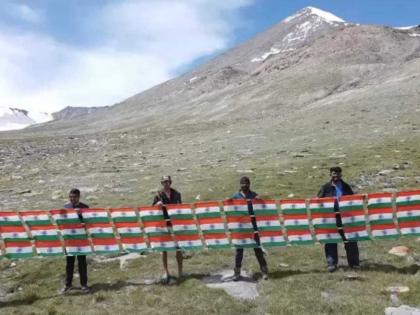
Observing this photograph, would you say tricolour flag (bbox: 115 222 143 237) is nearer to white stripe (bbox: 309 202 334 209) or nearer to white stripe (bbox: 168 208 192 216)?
white stripe (bbox: 168 208 192 216)

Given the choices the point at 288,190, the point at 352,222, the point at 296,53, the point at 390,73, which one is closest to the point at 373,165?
the point at 288,190

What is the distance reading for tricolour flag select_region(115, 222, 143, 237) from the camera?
15.6m

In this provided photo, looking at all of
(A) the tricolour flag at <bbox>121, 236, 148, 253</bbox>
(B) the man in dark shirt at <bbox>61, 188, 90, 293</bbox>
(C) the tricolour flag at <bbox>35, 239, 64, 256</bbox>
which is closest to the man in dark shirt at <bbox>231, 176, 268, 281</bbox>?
(A) the tricolour flag at <bbox>121, 236, 148, 253</bbox>

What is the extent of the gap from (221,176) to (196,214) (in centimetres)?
1458

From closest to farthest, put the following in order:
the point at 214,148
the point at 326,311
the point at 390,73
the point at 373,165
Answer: the point at 326,311
the point at 373,165
the point at 214,148
the point at 390,73

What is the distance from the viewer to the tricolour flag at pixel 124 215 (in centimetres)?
1556

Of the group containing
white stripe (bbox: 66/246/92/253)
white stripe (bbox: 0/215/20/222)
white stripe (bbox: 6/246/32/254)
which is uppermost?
white stripe (bbox: 0/215/20/222)

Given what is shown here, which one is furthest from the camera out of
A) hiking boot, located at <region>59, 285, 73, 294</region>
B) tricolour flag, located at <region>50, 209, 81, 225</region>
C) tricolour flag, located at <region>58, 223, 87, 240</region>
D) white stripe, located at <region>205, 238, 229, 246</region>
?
white stripe, located at <region>205, 238, 229, 246</region>

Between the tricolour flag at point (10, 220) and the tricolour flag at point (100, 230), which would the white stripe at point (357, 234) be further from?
the tricolour flag at point (10, 220)

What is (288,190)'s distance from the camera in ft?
83.0

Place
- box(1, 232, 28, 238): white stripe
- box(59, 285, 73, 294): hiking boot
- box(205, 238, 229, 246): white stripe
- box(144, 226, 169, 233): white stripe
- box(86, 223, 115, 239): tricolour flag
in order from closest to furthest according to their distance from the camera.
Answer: box(59, 285, 73, 294): hiking boot
box(1, 232, 28, 238): white stripe
box(86, 223, 115, 239): tricolour flag
box(144, 226, 169, 233): white stripe
box(205, 238, 229, 246): white stripe

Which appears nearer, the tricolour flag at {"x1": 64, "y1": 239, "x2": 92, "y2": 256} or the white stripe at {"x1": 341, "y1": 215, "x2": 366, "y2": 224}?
the tricolour flag at {"x1": 64, "y1": 239, "x2": 92, "y2": 256}

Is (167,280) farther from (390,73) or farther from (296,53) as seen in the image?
(296,53)

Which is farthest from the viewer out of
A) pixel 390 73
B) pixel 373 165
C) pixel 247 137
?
pixel 390 73
